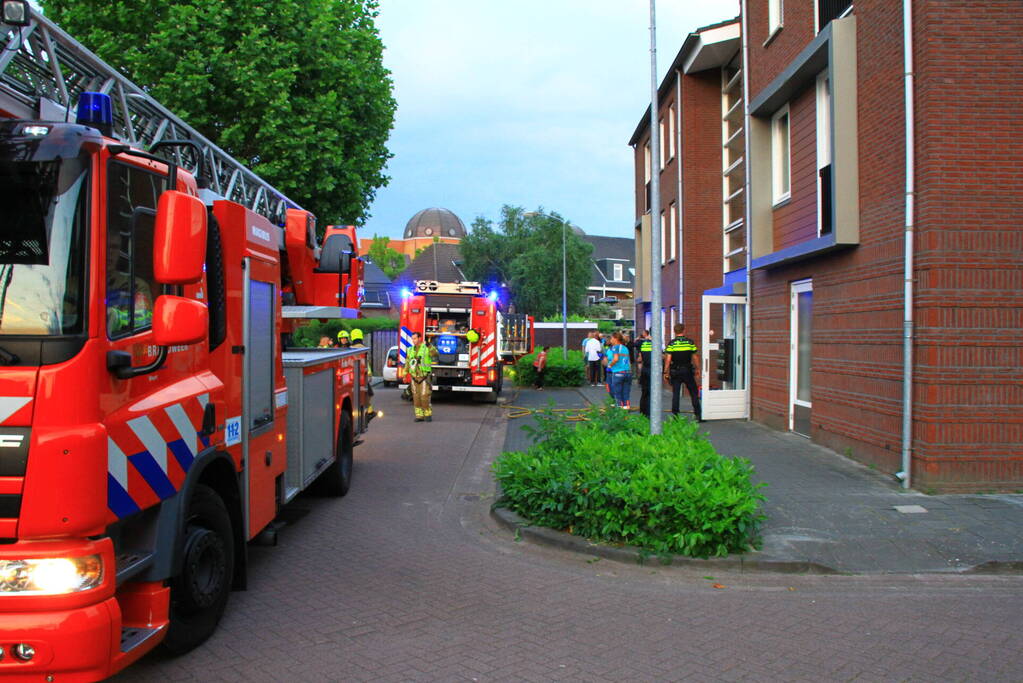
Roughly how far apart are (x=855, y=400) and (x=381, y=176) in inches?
428

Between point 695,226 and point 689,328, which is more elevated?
point 695,226

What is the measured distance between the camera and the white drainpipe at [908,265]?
8.06 m

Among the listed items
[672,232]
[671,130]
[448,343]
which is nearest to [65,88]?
[448,343]

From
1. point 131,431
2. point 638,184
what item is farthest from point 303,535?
point 638,184

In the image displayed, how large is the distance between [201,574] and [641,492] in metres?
3.19

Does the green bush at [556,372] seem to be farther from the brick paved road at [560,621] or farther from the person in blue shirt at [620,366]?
the brick paved road at [560,621]

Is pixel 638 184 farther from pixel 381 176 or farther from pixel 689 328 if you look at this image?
pixel 381 176

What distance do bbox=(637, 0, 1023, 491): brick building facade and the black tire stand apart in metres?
5.89

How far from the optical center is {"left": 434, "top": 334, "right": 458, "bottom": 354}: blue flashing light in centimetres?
1920

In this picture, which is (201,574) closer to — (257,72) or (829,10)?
(829,10)

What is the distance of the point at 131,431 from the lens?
11.5ft

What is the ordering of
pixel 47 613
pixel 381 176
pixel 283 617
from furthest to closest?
pixel 381 176
pixel 283 617
pixel 47 613

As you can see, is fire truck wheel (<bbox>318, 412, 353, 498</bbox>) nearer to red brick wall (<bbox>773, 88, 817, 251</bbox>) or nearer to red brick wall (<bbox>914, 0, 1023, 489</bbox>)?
red brick wall (<bbox>914, 0, 1023, 489</bbox>)

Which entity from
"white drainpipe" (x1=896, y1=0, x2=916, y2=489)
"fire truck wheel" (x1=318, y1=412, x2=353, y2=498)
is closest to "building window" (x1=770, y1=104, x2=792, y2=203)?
"white drainpipe" (x1=896, y1=0, x2=916, y2=489)
